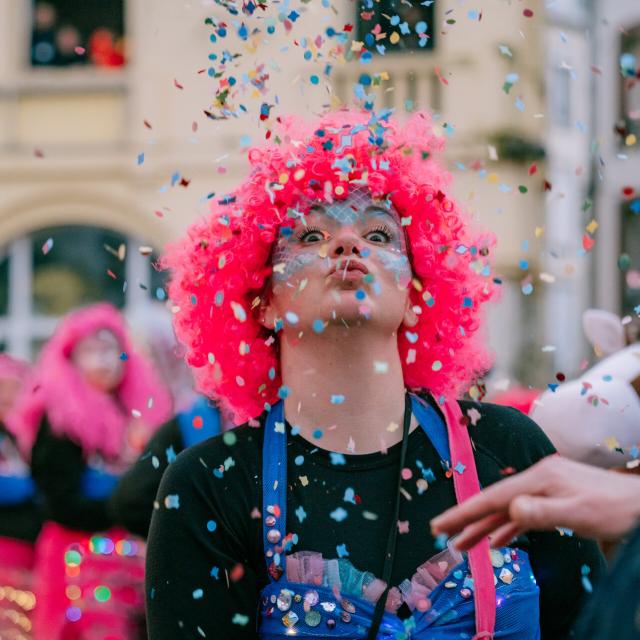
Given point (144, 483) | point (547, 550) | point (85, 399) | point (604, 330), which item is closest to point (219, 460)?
point (547, 550)

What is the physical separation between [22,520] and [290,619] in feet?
10.2

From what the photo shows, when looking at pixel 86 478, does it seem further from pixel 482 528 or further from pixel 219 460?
pixel 482 528

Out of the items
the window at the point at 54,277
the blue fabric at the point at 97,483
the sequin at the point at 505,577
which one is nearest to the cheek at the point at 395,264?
the sequin at the point at 505,577

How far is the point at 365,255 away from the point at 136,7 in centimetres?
921

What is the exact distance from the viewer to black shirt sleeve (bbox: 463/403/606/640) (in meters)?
2.21

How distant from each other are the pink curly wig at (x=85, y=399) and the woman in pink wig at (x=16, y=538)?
13cm

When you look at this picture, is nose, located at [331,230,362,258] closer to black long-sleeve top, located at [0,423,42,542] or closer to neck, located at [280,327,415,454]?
neck, located at [280,327,415,454]

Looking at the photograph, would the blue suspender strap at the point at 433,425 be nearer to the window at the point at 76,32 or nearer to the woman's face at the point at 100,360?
the woman's face at the point at 100,360

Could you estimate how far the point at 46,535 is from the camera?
457 centimetres

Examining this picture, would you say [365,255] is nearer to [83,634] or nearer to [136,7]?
[83,634]

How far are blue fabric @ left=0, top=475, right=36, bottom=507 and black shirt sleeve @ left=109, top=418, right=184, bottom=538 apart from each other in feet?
4.82

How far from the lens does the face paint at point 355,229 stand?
2312mm

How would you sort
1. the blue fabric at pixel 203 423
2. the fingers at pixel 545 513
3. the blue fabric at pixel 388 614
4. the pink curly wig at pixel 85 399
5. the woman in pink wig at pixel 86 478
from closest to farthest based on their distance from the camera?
the fingers at pixel 545 513 → the blue fabric at pixel 388 614 → the blue fabric at pixel 203 423 → the woman in pink wig at pixel 86 478 → the pink curly wig at pixel 85 399

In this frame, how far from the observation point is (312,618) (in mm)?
2053
